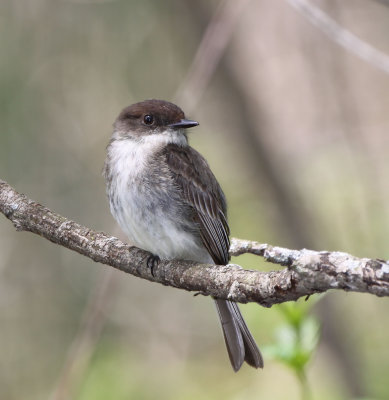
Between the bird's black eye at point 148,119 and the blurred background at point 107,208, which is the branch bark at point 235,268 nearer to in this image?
the bird's black eye at point 148,119

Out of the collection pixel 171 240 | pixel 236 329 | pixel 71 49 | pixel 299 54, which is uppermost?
pixel 299 54

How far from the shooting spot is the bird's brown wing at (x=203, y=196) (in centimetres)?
329

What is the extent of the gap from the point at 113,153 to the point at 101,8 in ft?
8.23

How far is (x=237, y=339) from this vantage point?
319 centimetres

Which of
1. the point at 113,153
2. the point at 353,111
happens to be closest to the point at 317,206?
the point at 353,111

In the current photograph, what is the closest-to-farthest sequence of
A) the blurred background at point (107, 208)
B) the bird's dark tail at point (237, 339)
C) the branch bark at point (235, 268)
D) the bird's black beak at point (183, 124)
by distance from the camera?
the branch bark at point (235, 268)
the bird's dark tail at point (237, 339)
the bird's black beak at point (183, 124)
the blurred background at point (107, 208)

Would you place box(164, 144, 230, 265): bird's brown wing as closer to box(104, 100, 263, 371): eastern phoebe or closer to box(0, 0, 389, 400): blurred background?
box(104, 100, 263, 371): eastern phoebe

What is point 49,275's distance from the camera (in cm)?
581

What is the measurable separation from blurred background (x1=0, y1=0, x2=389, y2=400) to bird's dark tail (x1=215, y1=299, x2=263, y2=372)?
1562 mm

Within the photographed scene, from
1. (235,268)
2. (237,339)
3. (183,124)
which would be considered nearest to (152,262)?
(237,339)

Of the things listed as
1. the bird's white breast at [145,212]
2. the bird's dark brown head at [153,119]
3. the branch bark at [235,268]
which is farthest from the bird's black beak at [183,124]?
the branch bark at [235,268]

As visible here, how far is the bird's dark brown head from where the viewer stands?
3.64 m

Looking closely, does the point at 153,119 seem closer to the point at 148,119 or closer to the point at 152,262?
the point at 148,119

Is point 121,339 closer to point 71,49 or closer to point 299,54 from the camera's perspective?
point 71,49
